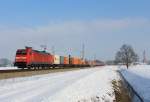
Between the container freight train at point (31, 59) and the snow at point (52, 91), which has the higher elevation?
the container freight train at point (31, 59)

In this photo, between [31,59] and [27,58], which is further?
[31,59]

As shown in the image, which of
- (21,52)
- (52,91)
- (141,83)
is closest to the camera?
(52,91)

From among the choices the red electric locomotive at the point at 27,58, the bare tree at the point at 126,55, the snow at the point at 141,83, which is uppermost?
the bare tree at the point at 126,55

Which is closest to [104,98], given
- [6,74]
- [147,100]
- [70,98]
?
[70,98]

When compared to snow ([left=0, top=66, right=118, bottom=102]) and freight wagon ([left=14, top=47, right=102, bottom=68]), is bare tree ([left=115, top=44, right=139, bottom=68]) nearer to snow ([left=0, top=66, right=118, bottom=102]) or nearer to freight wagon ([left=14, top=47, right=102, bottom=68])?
freight wagon ([left=14, top=47, right=102, bottom=68])

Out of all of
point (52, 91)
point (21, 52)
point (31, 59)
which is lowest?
point (52, 91)

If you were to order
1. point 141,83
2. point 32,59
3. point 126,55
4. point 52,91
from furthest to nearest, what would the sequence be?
point 126,55 → point 32,59 → point 141,83 → point 52,91

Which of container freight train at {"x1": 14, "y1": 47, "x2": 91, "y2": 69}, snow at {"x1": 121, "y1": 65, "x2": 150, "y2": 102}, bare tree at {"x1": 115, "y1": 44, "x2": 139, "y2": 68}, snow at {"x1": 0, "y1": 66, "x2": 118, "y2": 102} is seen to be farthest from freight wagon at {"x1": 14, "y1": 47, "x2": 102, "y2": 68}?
bare tree at {"x1": 115, "y1": 44, "x2": 139, "y2": 68}

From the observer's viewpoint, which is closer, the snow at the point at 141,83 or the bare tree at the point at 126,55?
the snow at the point at 141,83

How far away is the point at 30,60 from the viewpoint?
56344 millimetres

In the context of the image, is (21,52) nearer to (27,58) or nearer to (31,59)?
(31,59)

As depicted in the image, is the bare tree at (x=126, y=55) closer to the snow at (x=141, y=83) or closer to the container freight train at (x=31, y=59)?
the snow at (x=141, y=83)

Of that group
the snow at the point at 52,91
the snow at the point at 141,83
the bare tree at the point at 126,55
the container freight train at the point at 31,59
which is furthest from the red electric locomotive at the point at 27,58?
the bare tree at the point at 126,55

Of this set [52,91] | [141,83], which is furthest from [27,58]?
[52,91]
